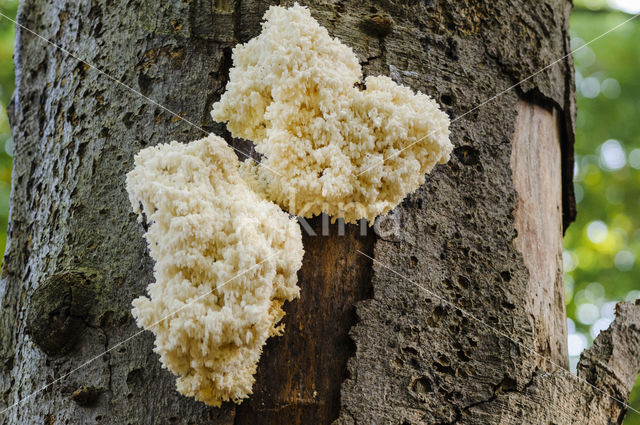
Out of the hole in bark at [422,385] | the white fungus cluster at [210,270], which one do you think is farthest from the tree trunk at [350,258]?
the white fungus cluster at [210,270]

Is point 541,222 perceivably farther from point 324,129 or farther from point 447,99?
point 324,129

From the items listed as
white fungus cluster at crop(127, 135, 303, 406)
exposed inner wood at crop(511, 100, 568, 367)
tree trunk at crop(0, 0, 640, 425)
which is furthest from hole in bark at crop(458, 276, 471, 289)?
white fungus cluster at crop(127, 135, 303, 406)

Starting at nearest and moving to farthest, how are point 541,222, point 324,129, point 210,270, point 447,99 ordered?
point 210,270 < point 324,129 < point 447,99 < point 541,222

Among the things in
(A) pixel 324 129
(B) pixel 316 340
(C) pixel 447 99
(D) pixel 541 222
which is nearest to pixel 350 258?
(B) pixel 316 340

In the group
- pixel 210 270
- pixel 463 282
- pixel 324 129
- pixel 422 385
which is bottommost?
pixel 422 385

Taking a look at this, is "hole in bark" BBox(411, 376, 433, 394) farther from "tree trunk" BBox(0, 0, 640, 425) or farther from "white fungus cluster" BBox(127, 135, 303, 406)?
"white fungus cluster" BBox(127, 135, 303, 406)

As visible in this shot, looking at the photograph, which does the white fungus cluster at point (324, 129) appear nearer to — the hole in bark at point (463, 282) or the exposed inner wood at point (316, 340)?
the exposed inner wood at point (316, 340)
